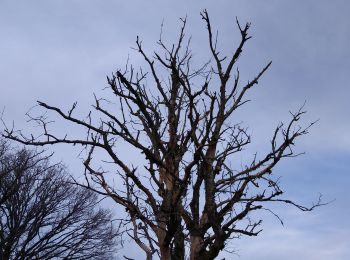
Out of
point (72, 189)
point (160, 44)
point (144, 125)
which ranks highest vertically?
point (72, 189)

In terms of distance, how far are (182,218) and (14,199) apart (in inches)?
579

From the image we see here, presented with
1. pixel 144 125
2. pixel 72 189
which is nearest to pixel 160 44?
pixel 144 125

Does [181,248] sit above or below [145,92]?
below

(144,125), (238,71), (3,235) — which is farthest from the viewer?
(3,235)

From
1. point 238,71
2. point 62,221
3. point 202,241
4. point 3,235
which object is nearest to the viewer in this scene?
point 202,241

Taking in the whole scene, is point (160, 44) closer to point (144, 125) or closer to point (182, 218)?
point (144, 125)

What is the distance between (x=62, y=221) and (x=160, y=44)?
14.9 meters

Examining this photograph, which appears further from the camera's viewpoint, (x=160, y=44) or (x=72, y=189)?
(x=72, y=189)

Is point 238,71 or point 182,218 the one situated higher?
point 238,71

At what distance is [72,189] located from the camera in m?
22.2

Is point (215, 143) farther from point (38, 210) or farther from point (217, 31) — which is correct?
point (38, 210)

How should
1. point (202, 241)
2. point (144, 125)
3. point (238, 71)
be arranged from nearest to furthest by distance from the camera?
point (202, 241)
point (238, 71)
point (144, 125)

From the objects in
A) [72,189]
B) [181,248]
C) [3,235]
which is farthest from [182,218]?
[72,189]

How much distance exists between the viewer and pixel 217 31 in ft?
24.1
